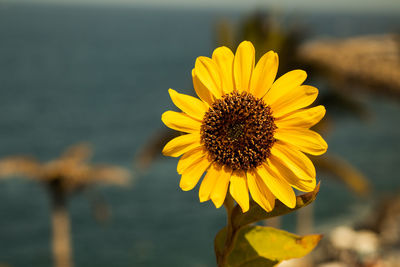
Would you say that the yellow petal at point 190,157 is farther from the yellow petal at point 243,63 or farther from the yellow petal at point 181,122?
the yellow petal at point 243,63

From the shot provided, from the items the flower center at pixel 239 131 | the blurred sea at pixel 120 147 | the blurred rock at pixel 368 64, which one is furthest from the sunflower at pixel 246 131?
the blurred rock at pixel 368 64

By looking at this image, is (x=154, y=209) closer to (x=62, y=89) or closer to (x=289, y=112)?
(x=289, y=112)

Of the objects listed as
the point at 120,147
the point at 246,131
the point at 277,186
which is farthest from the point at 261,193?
the point at 120,147

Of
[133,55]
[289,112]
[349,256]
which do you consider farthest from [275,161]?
[133,55]

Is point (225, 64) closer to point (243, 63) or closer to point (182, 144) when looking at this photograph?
point (243, 63)

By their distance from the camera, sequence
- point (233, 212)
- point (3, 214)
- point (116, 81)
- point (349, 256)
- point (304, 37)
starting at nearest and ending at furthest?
point (233, 212) < point (349, 256) < point (304, 37) < point (3, 214) < point (116, 81)
